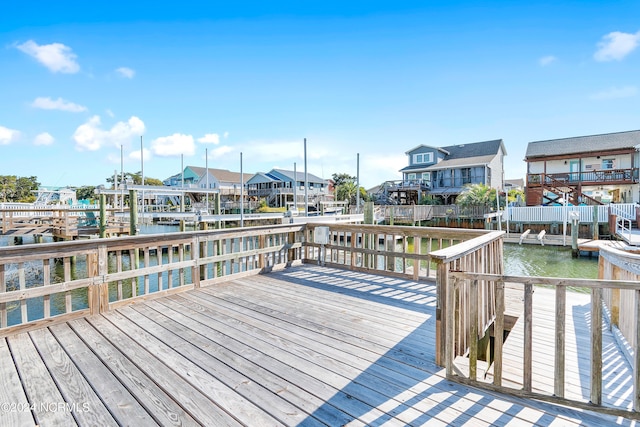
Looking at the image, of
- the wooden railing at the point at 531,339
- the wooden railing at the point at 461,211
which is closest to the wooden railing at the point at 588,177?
the wooden railing at the point at 461,211

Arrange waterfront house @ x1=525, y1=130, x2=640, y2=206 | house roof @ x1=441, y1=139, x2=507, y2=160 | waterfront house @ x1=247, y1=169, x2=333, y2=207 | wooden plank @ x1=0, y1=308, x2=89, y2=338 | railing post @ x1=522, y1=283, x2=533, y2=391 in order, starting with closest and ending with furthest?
railing post @ x1=522, y1=283, x2=533, y2=391, wooden plank @ x1=0, y1=308, x2=89, y2=338, waterfront house @ x1=525, y1=130, x2=640, y2=206, house roof @ x1=441, y1=139, x2=507, y2=160, waterfront house @ x1=247, y1=169, x2=333, y2=207

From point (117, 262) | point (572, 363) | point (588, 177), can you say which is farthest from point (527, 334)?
point (588, 177)

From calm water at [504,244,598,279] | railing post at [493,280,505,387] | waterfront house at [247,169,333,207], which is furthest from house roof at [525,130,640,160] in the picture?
railing post at [493,280,505,387]

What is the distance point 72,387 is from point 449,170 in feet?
104

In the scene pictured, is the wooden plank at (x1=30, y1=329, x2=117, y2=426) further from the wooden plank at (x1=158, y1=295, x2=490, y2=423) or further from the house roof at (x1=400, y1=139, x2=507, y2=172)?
the house roof at (x1=400, y1=139, x2=507, y2=172)

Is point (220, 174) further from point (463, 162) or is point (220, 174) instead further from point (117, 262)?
point (117, 262)

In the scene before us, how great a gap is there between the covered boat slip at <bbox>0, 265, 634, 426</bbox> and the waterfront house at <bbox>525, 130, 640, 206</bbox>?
940 inches

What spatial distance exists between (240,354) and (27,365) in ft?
5.43

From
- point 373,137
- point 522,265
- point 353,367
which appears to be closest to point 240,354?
point 353,367

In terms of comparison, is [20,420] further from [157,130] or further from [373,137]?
[157,130]

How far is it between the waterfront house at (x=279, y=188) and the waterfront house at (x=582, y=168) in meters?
23.5

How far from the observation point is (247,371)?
2424 mm

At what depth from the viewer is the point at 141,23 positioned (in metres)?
10.2

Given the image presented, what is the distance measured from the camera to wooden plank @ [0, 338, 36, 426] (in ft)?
6.05
